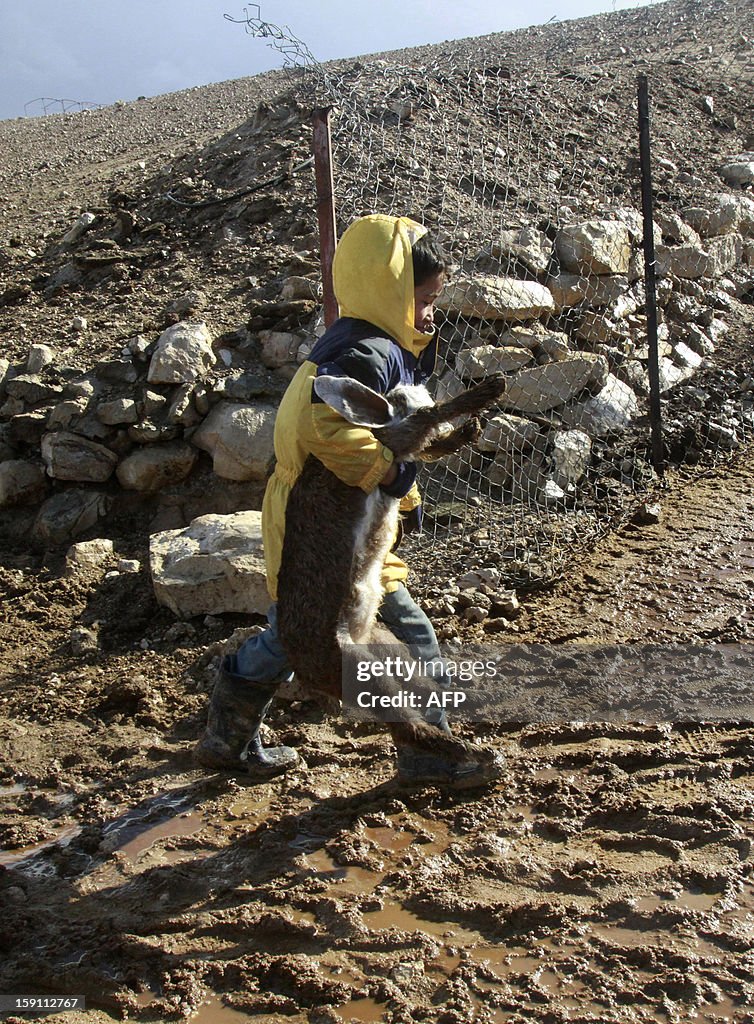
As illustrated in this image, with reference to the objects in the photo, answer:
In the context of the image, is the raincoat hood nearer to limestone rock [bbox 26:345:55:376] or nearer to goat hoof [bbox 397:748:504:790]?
goat hoof [bbox 397:748:504:790]

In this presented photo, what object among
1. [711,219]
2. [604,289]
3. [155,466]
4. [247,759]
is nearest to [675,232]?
[711,219]

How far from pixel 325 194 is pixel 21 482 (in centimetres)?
262

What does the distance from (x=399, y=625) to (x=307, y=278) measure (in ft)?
11.2

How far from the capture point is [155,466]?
536 cm

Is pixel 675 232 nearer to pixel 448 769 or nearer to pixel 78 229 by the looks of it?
pixel 78 229

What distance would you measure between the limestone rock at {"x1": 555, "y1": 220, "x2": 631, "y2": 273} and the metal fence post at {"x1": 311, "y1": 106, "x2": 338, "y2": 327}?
2.70 meters

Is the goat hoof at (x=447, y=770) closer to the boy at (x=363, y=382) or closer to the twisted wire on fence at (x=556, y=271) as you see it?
the boy at (x=363, y=382)

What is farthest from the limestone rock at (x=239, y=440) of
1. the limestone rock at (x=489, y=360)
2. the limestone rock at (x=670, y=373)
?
the limestone rock at (x=670, y=373)

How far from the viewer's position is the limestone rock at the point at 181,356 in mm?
5477

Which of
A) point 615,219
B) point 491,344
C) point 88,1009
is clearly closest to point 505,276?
point 491,344

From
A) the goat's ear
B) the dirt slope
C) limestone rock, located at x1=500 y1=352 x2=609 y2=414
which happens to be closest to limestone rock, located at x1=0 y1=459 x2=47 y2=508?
the dirt slope

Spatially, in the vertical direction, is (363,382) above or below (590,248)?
below

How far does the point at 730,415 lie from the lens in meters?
6.41

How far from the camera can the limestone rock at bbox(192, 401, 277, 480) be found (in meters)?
5.21
